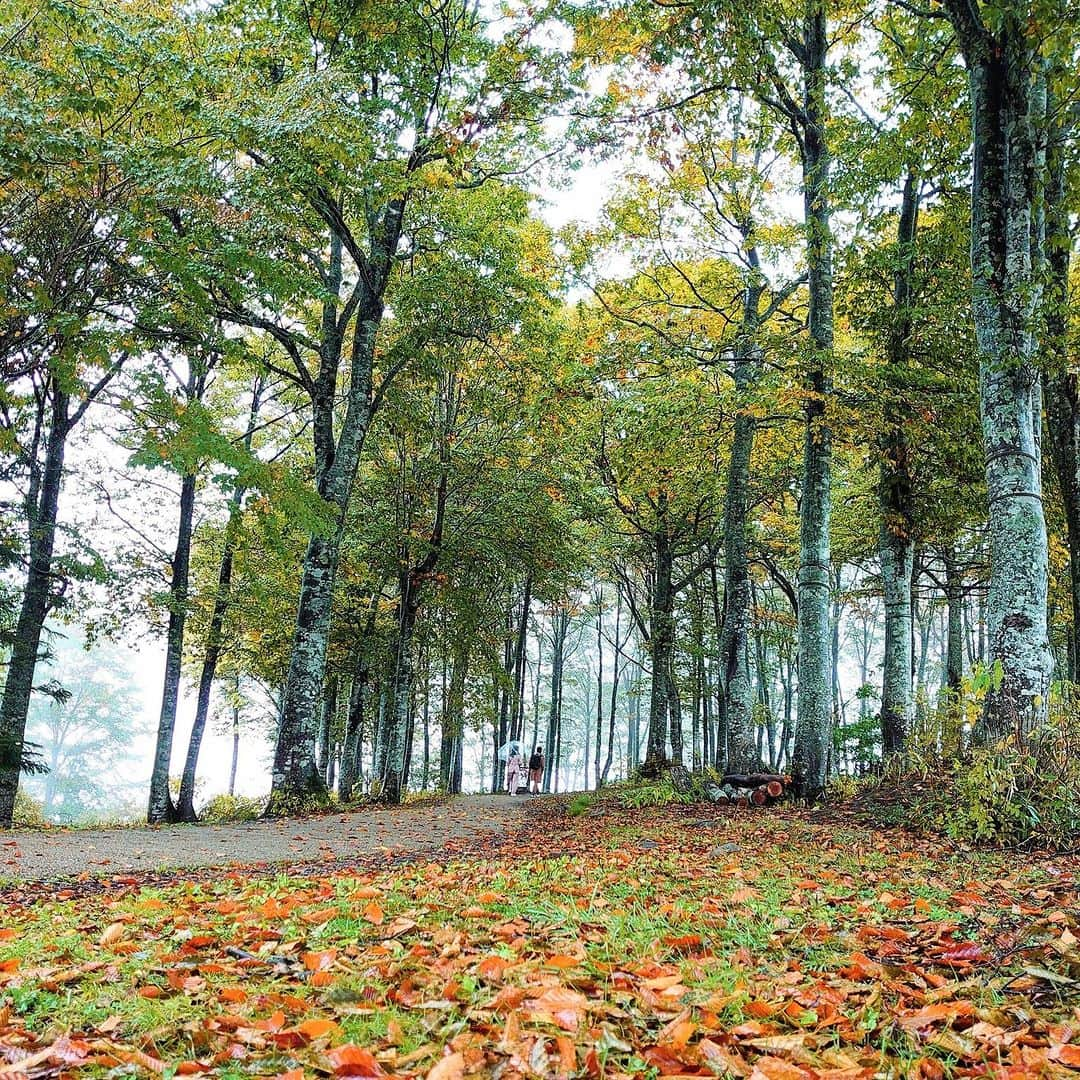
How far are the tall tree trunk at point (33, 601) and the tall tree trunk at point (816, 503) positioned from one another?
10308 millimetres

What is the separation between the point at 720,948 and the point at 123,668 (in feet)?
258

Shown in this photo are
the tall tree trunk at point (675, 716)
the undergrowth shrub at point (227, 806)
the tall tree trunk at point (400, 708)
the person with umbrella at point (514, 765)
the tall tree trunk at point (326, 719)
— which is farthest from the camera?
the tall tree trunk at point (326, 719)

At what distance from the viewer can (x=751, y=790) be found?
31.5 ft

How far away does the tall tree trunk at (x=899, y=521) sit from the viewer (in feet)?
35.0

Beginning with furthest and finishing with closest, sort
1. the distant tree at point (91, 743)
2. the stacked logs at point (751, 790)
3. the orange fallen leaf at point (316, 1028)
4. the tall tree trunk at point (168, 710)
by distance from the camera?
1. the distant tree at point (91, 743)
2. the tall tree trunk at point (168, 710)
3. the stacked logs at point (751, 790)
4. the orange fallen leaf at point (316, 1028)

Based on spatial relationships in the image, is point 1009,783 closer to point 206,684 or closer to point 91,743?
point 206,684

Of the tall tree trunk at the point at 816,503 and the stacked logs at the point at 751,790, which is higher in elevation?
the tall tree trunk at the point at 816,503

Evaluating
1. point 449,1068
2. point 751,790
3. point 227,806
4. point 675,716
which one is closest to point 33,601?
point 227,806

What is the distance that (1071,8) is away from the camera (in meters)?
4.66

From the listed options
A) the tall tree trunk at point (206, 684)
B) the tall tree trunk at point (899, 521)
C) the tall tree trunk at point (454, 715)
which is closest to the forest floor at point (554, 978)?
the tall tree trunk at point (899, 521)

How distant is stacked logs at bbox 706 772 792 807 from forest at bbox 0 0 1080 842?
11.1 inches

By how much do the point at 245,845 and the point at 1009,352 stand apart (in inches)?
311

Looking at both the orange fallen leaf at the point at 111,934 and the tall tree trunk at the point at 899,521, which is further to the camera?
the tall tree trunk at the point at 899,521

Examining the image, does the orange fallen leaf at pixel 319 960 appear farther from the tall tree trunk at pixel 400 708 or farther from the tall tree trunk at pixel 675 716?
the tall tree trunk at pixel 675 716
